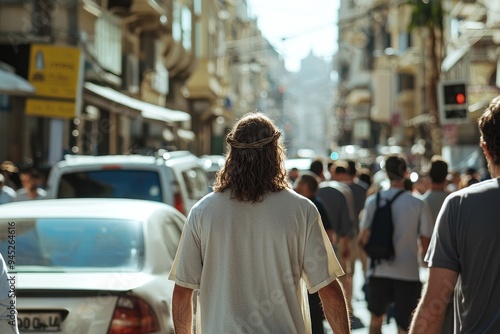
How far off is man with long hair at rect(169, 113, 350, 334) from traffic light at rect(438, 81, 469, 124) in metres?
15.0

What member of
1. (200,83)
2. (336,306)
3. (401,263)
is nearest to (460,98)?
(401,263)

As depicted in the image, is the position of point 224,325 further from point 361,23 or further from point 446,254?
point 361,23

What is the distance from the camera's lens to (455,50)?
143ft

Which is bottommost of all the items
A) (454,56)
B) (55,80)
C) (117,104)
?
(55,80)

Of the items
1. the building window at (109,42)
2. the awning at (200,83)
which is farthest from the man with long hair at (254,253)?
the awning at (200,83)

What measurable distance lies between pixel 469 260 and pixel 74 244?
3505 mm

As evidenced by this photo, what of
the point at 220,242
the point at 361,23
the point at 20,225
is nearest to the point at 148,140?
the point at 20,225

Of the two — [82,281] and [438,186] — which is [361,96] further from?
[82,281]

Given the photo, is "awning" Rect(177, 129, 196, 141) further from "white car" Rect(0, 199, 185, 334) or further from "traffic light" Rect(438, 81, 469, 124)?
"white car" Rect(0, 199, 185, 334)

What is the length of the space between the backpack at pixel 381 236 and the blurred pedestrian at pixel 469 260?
16.9 feet

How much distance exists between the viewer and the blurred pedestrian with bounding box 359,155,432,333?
369 inches

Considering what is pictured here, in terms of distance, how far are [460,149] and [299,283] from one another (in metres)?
33.4

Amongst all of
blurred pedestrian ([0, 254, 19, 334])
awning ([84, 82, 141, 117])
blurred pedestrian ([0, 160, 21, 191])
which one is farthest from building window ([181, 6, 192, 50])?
blurred pedestrian ([0, 254, 19, 334])

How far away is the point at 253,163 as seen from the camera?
488cm
